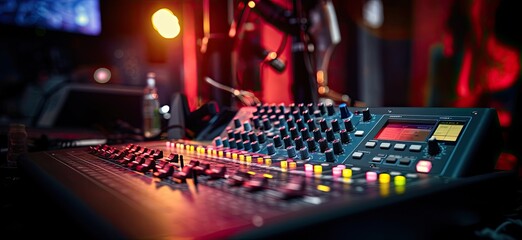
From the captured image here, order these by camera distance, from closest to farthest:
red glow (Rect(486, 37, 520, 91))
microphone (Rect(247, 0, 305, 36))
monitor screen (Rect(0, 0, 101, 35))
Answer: microphone (Rect(247, 0, 305, 36)) → red glow (Rect(486, 37, 520, 91)) → monitor screen (Rect(0, 0, 101, 35))

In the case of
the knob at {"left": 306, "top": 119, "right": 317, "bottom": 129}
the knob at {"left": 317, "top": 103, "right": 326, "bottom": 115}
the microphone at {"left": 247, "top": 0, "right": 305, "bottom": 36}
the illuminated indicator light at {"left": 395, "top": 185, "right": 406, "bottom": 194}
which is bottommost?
the illuminated indicator light at {"left": 395, "top": 185, "right": 406, "bottom": 194}

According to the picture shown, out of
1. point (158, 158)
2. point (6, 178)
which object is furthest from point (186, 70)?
point (158, 158)

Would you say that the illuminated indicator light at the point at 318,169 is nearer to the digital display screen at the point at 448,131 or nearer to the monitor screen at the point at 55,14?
the digital display screen at the point at 448,131

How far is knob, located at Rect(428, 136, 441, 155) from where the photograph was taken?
52 cm

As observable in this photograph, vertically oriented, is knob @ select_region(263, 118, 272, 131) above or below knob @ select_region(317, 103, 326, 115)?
below

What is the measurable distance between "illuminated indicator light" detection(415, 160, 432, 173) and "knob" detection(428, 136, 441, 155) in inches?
0.8

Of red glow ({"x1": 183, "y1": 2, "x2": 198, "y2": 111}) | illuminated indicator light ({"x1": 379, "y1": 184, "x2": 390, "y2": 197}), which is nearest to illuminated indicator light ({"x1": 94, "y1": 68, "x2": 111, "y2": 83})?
red glow ({"x1": 183, "y1": 2, "x2": 198, "y2": 111})

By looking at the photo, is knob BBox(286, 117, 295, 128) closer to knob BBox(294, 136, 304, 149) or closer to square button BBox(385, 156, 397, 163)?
knob BBox(294, 136, 304, 149)

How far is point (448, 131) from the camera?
56 cm

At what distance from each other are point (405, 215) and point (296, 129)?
0.37 meters

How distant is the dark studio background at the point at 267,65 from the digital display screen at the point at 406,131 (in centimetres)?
79

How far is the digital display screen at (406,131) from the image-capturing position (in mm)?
587

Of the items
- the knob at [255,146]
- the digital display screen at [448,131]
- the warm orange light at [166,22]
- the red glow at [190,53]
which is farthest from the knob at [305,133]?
the warm orange light at [166,22]

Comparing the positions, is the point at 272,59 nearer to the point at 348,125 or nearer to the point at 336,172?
the point at 348,125
